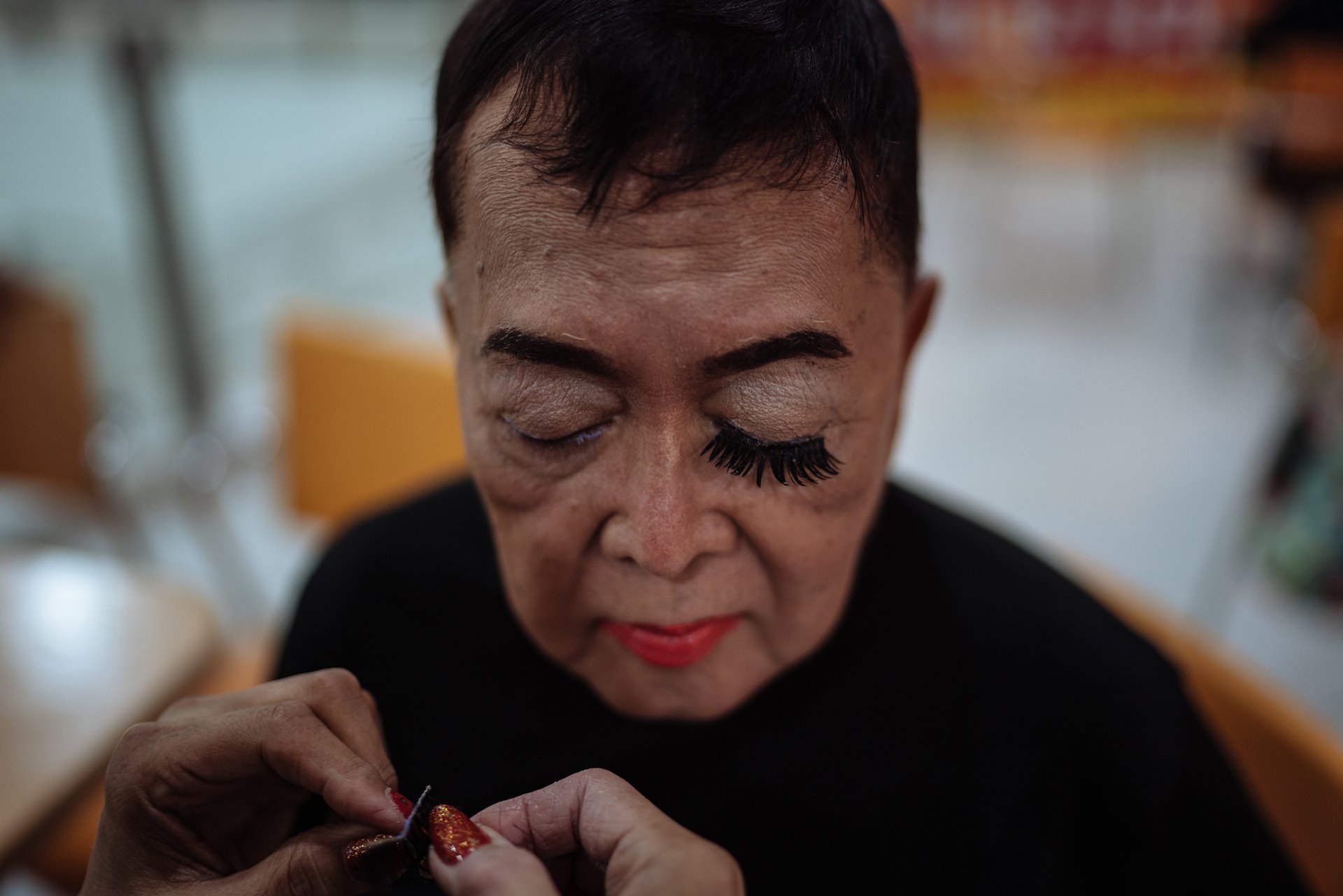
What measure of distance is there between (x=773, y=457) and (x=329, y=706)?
9.6 inches

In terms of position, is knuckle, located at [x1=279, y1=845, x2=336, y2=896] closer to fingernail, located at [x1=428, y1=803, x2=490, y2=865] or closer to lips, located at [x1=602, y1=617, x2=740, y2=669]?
fingernail, located at [x1=428, y1=803, x2=490, y2=865]

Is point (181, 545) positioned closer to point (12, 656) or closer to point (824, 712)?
point (12, 656)

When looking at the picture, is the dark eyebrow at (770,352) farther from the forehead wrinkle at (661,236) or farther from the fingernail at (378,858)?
the fingernail at (378,858)

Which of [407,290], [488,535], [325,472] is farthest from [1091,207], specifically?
[488,535]

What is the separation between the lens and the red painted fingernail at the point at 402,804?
46 centimetres

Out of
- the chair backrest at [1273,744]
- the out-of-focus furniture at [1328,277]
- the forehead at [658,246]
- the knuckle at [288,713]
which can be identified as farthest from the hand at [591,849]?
the out-of-focus furniture at [1328,277]

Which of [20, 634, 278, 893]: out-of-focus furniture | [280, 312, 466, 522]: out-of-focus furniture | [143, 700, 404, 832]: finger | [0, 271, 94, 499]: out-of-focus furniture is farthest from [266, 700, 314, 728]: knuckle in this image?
[0, 271, 94, 499]: out-of-focus furniture

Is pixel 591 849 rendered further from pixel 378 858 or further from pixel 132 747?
pixel 132 747

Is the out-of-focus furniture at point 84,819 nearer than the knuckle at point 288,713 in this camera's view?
No

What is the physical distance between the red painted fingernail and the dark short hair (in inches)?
10.7

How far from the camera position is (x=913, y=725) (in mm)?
732

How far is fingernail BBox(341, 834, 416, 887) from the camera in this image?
447mm

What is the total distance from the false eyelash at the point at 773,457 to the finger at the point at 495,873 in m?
0.20

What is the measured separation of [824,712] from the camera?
720 millimetres
